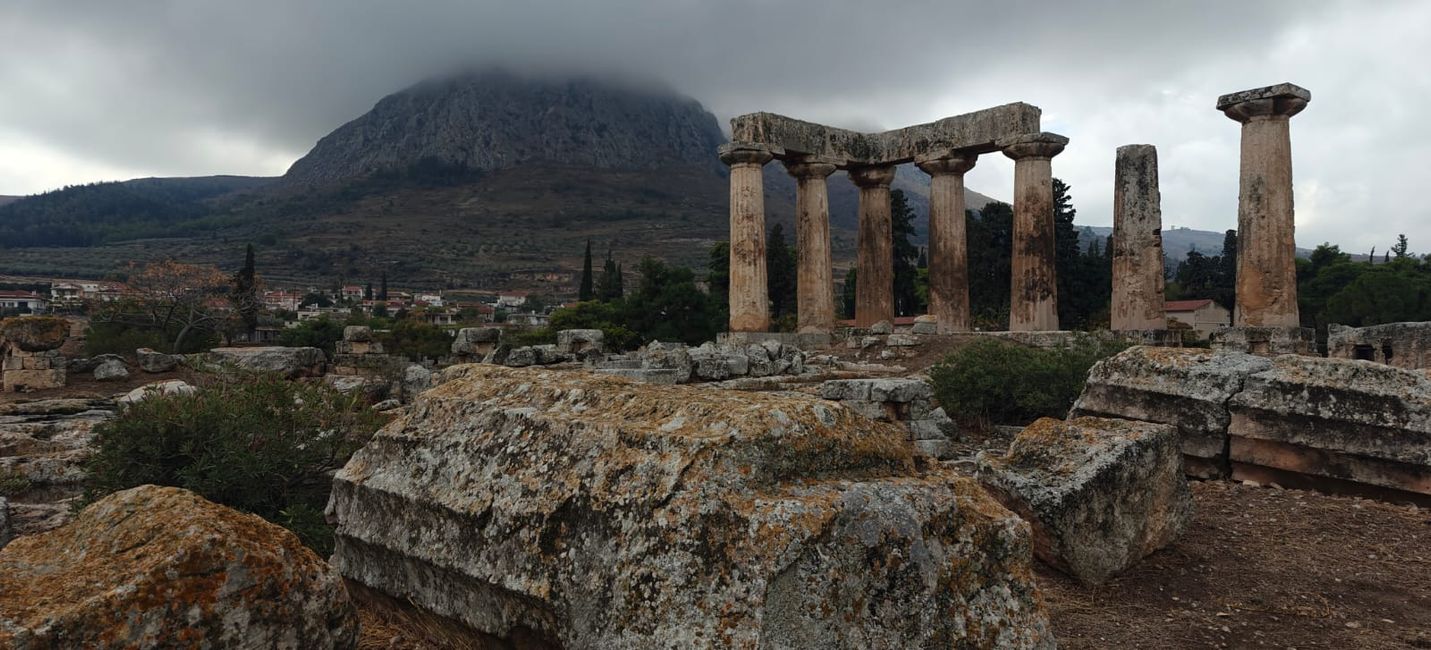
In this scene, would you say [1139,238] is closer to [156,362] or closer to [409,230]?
[156,362]

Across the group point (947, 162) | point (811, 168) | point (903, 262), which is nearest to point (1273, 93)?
point (947, 162)

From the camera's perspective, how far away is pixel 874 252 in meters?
25.4

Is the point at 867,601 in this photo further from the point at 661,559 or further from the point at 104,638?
the point at 104,638

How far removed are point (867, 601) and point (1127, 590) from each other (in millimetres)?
2811

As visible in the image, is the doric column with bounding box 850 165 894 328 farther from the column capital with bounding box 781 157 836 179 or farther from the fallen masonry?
the fallen masonry

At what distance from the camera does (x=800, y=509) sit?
2660 millimetres

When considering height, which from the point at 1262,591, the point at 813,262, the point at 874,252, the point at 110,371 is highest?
the point at 874,252

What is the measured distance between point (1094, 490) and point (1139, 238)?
17.5 m

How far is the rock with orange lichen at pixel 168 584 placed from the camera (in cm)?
237

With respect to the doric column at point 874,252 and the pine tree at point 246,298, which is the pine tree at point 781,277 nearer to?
the doric column at point 874,252

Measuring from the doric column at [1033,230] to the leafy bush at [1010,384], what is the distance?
9.58 m

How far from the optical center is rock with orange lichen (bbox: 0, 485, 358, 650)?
2.37m

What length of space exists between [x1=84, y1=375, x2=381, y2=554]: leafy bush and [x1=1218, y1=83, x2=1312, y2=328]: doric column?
18.8m

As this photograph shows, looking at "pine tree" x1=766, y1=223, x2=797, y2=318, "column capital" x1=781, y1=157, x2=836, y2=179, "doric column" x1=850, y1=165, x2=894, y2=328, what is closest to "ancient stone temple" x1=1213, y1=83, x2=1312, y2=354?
"doric column" x1=850, y1=165, x2=894, y2=328
